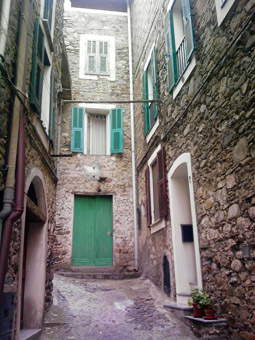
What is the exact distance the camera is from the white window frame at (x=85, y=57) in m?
11.4

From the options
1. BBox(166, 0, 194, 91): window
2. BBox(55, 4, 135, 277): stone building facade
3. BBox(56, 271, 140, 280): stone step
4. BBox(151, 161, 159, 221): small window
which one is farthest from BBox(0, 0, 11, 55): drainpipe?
BBox(55, 4, 135, 277): stone building facade

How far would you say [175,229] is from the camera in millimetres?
5965

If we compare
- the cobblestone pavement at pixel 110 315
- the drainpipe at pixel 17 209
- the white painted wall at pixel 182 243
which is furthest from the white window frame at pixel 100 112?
the drainpipe at pixel 17 209

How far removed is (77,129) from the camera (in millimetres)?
10477

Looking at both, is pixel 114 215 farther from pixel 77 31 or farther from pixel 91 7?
pixel 91 7

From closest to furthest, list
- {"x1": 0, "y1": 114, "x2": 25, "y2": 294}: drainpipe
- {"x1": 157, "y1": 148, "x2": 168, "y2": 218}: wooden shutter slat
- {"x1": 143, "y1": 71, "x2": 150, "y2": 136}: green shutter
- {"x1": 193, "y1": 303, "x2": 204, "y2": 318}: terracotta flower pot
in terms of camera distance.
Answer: {"x1": 0, "y1": 114, "x2": 25, "y2": 294}: drainpipe
{"x1": 193, "y1": 303, "x2": 204, "y2": 318}: terracotta flower pot
{"x1": 157, "y1": 148, "x2": 168, "y2": 218}: wooden shutter slat
{"x1": 143, "y1": 71, "x2": 150, "y2": 136}: green shutter

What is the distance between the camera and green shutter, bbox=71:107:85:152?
10.4 meters

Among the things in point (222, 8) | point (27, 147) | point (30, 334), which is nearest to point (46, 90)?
point (27, 147)

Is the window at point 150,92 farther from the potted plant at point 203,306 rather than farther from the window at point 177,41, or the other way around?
the potted plant at point 203,306

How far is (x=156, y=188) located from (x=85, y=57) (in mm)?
6169

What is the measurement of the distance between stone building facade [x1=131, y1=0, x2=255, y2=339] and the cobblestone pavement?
1.63 ft

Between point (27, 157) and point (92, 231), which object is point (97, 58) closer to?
point (92, 231)

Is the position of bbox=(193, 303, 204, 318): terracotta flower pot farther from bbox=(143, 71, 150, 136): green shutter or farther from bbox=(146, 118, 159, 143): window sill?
bbox=(143, 71, 150, 136): green shutter

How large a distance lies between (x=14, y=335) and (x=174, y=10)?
6.27 metres
